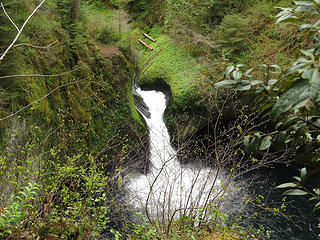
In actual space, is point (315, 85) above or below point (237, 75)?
above

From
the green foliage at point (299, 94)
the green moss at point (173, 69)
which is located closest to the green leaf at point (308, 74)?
the green foliage at point (299, 94)

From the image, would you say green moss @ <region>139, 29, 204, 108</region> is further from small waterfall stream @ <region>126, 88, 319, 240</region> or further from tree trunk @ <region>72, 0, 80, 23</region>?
tree trunk @ <region>72, 0, 80, 23</region>

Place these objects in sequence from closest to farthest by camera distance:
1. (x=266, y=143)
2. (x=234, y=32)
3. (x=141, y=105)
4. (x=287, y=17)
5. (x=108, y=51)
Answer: (x=287, y=17) → (x=266, y=143) → (x=108, y=51) → (x=234, y=32) → (x=141, y=105)

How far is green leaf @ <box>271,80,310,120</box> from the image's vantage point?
79 cm

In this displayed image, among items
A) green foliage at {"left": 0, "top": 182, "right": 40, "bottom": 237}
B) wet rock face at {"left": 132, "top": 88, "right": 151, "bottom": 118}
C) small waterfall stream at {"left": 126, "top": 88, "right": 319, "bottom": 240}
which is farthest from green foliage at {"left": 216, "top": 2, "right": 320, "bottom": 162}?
wet rock face at {"left": 132, "top": 88, "right": 151, "bottom": 118}

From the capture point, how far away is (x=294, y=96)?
2.65 ft

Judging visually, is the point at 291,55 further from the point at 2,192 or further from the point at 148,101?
the point at 2,192

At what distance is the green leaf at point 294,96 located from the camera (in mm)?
789

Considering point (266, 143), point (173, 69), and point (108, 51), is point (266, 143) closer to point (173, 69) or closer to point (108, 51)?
point (108, 51)

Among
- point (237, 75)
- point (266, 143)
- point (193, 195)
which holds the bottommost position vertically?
point (193, 195)

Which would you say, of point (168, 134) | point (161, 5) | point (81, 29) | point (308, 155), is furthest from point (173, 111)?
point (161, 5)

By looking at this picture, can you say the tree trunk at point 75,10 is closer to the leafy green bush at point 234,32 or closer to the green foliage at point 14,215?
the leafy green bush at point 234,32

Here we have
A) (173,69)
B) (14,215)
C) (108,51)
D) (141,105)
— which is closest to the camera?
(14,215)

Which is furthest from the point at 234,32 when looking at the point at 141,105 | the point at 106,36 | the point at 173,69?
the point at 106,36
